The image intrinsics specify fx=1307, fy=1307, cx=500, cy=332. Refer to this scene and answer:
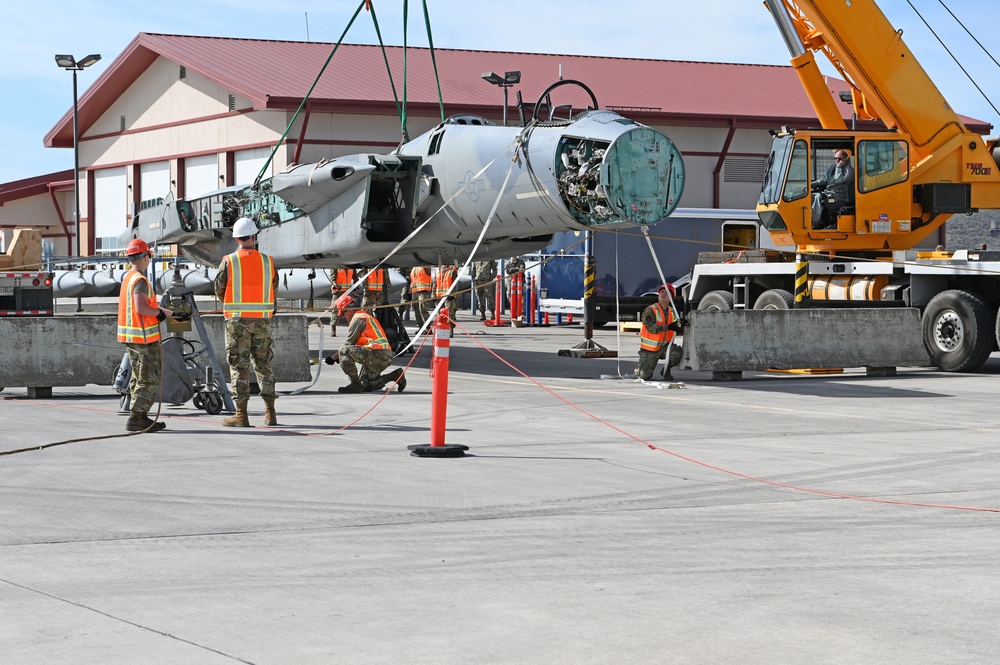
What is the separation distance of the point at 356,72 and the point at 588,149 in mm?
34237

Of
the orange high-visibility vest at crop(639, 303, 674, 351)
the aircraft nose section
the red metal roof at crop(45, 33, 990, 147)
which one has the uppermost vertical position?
the red metal roof at crop(45, 33, 990, 147)

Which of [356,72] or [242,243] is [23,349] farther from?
[356,72]

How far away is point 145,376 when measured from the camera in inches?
484

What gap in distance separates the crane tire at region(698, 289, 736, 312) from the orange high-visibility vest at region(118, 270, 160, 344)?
528 inches

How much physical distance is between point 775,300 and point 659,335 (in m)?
4.54

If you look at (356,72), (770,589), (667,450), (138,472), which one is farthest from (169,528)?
(356,72)

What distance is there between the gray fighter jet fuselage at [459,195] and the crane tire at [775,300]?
427cm

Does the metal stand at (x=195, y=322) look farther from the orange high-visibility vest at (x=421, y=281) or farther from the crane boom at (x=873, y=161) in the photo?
the orange high-visibility vest at (x=421, y=281)

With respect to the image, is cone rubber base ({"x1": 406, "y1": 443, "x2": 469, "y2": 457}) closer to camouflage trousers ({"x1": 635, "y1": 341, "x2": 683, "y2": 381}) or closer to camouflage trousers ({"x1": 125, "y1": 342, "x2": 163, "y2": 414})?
camouflage trousers ({"x1": 125, "y1": 342, "x2": 163, "y2": 414})

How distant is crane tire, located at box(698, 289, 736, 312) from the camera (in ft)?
78.0

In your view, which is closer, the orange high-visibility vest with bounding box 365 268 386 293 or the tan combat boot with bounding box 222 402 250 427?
the tan combat boot with bounding box 222 402 250 427

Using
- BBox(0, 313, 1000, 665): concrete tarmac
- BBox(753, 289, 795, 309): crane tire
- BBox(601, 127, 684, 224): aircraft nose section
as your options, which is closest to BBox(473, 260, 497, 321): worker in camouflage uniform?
BBox(753, 289, 795, 309): crane tire

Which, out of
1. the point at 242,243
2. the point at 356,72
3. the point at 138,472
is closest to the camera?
the point at 138,472

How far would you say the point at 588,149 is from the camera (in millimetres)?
16781
